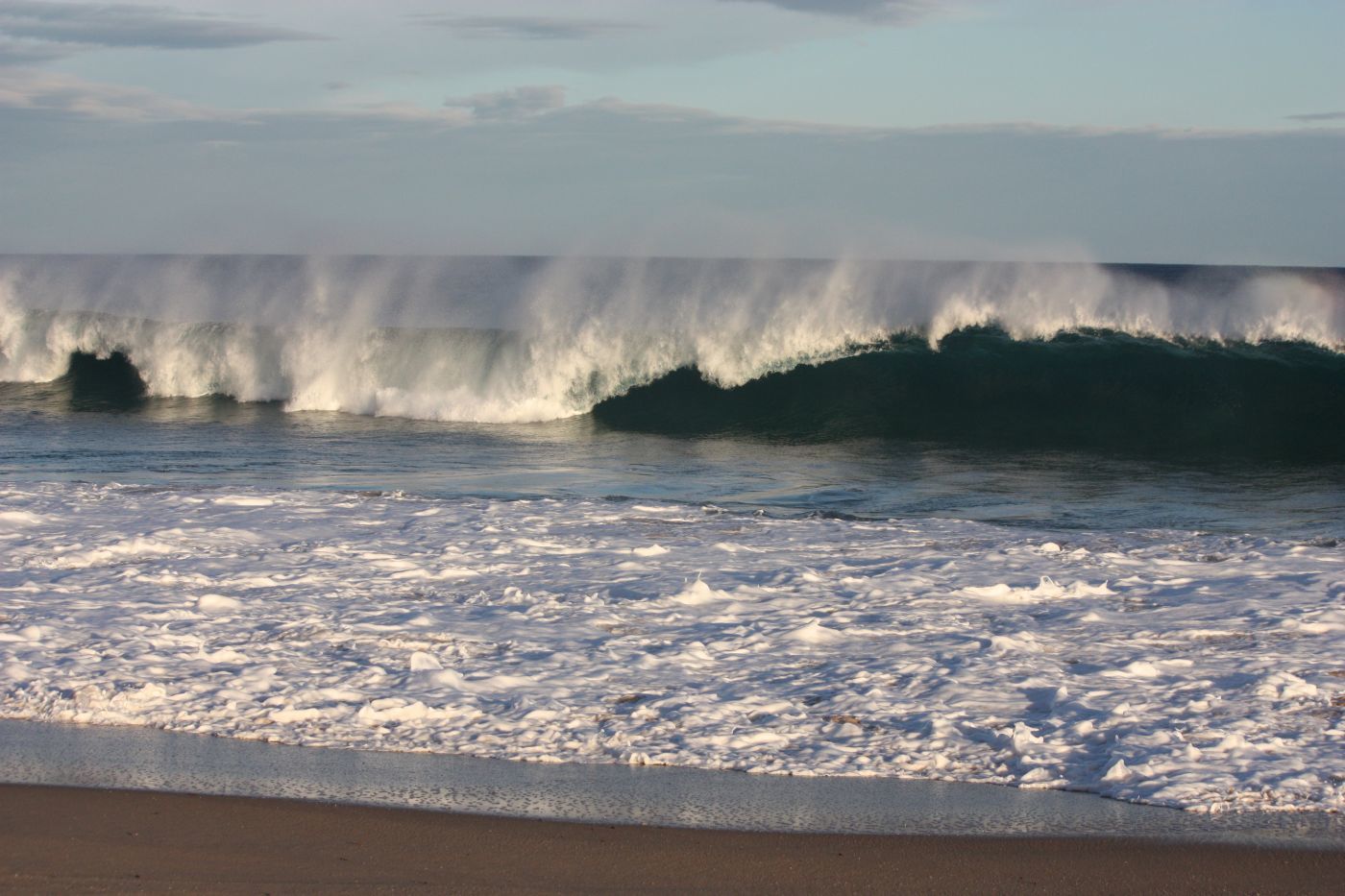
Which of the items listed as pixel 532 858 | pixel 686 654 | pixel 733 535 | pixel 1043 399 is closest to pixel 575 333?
pixel 1043 399

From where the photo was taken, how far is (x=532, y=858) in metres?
3.60

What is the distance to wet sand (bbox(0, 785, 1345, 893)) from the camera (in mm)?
3420

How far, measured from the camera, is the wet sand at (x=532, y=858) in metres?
3.42

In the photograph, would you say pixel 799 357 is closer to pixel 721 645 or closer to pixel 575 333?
pixel 575 333

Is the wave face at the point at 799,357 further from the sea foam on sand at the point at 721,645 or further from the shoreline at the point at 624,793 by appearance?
the shoreline at the point at 624,793

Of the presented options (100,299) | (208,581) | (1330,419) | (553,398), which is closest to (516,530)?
(208,581)

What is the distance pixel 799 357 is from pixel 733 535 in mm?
10152

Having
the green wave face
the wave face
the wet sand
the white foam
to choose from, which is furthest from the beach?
the white foam

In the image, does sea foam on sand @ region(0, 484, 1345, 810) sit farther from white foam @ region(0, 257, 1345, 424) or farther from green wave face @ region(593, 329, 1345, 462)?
white foam @ region(0, 257, 1345, 424)

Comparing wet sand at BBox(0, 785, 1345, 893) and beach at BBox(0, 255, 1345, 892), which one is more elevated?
beach at BBox(0, 255, 1345, 892)

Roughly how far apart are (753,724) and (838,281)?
54.0ft

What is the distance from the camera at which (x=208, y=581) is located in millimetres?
7074

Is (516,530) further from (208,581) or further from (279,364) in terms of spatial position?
(279,364)

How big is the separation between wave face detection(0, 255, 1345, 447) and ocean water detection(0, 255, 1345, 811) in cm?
8
